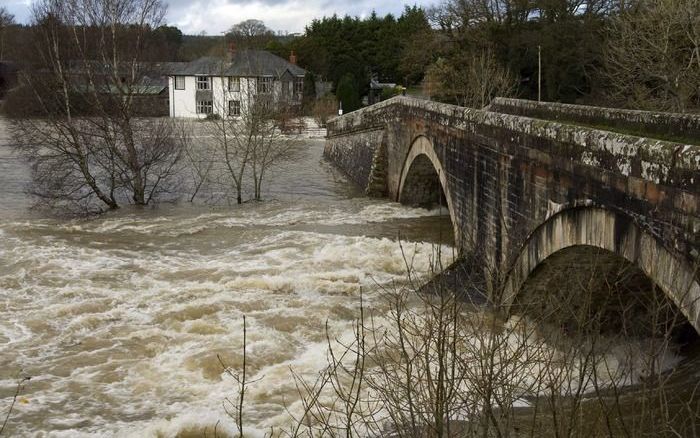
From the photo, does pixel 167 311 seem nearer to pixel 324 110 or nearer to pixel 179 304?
pixel 179 304

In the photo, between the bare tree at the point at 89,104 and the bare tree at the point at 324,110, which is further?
the bare tree at the point at 324,110

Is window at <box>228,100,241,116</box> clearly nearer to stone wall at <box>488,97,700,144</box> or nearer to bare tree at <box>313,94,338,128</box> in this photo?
stone wall at <box>488,97,700,144</box>

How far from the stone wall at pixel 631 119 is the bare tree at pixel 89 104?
1118cm

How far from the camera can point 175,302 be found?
12266mm

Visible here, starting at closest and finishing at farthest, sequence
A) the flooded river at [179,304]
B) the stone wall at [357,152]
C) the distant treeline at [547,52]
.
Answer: the flooded river at [179,304]
the distant treeline at [547,52]
the stone wall at [357,152]

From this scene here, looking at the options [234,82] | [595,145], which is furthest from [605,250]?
[234,82]

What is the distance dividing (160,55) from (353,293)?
1349cm

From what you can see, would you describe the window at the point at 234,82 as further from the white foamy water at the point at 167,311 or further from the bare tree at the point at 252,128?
the white foamy water at the point at 167,311

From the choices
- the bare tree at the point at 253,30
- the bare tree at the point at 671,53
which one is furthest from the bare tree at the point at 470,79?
the bare tree at the point at 253,30

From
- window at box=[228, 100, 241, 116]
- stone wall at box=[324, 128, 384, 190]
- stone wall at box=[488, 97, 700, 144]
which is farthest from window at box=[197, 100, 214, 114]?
stone wall at box=[488, 97, 700, 144]

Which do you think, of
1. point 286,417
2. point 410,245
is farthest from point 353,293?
point 286,417

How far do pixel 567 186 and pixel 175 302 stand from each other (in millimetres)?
6376

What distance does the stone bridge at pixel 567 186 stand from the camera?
259 inches

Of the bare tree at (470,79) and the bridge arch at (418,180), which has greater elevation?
the bare tree at (470,79)
